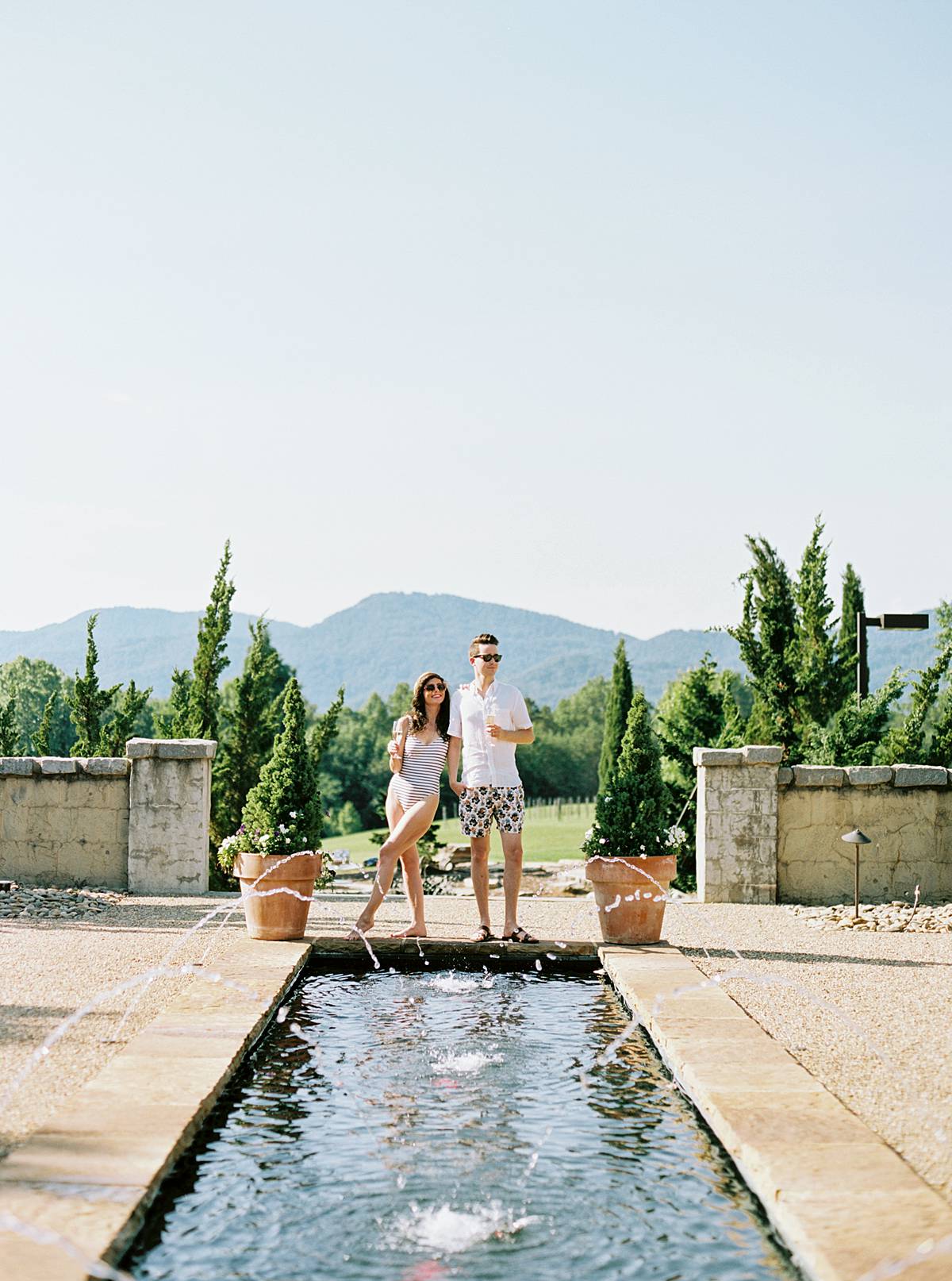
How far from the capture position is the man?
7137 millimetres

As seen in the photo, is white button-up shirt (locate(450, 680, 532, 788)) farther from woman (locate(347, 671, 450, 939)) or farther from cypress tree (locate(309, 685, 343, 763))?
cypress tree (locate(309, 685, 343, 763))

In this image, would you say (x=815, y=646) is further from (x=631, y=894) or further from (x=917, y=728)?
(x=631, y=894)

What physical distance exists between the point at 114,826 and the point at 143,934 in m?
2.57

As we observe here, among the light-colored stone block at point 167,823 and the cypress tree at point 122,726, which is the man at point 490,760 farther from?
the cypress tree at point 122,726

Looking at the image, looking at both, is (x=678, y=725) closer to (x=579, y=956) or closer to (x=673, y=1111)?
(x=579, y=956)

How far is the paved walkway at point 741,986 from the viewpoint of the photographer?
13.8ft

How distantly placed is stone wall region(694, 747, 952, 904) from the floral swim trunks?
3143 millimetres

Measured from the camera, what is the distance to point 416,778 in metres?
7.42

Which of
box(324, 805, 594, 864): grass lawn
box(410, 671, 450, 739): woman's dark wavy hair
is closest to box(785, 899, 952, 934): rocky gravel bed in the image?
box(410, 671, 450, 739): woman's dark wavy hair

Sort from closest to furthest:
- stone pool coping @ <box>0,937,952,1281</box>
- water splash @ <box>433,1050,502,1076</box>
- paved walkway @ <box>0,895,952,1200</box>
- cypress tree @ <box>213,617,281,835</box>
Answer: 1. stone pool coping @ <box>0,937,952,1281</box>
2. paved walkway @ <box>0,895,952,1200</box>
3. water splash @ <box>433,1050,502,1076</box>
4. cypress tree @ <box>213,617,281,835</box>

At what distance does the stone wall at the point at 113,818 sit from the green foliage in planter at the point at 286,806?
2454 millimetres

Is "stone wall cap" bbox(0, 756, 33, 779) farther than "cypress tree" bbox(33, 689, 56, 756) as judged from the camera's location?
No

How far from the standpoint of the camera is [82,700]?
16.4m

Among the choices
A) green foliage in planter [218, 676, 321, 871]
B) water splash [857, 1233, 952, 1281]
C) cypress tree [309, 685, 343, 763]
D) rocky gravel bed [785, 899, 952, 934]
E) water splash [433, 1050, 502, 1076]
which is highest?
cypress tree [309, 685, 343, 763]
